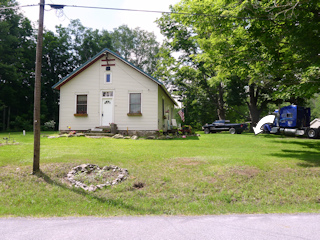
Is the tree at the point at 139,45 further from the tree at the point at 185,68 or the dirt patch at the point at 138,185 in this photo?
the dirt patch at the point at 138,185

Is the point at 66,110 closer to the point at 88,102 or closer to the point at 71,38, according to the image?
the point at 88,102

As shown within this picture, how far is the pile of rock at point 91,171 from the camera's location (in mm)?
6344

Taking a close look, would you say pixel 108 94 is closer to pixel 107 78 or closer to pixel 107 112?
pixel 107 78

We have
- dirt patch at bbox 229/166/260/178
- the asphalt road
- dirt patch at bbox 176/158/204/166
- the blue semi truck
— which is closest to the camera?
the asphalt road

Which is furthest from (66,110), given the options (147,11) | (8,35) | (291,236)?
(8,35)

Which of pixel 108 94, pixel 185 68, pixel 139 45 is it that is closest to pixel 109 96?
pixel 108 94

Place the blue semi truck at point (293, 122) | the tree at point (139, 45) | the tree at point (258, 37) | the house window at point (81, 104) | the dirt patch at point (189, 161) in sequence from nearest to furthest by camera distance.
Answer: the dirt patch at point (189, 161)
the tree at point (258, 37)
the blue semi truck at point (293, 122)
the house window at point (81, 104)
the tree at point (139, 45)

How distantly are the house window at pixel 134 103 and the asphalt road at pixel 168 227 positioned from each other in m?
A: 13.4

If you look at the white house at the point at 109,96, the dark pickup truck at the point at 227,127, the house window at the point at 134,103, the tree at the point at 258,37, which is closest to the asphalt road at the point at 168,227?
the tree at the point at 258,37

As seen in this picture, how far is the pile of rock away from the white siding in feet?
33.0

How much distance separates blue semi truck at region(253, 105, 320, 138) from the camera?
1802 centimetres

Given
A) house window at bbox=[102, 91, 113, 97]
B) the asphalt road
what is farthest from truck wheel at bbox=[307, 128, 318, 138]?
Result: the asphalt road

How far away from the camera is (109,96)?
17.9 m

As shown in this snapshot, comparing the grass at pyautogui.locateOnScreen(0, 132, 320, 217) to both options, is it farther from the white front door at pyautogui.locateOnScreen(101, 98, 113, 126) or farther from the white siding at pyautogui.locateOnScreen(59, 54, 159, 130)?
the white front door at pyautogui.locateOnScreen(101, 98, 113, 126)
